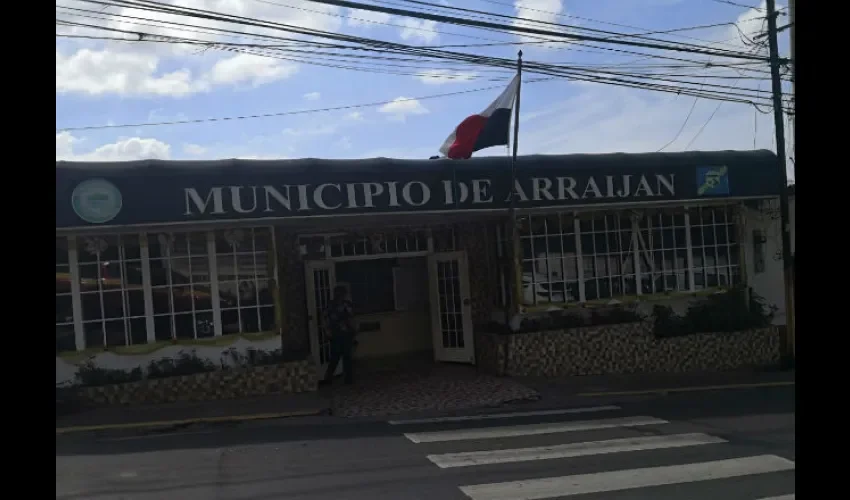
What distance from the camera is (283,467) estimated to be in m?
7.11

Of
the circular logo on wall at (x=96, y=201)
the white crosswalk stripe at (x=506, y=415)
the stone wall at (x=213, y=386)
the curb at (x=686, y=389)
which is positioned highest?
the circular logo on wall at (x=96, y=201)

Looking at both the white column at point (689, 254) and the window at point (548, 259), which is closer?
the window at point (548, 259)

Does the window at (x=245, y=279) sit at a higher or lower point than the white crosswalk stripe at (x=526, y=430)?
higher

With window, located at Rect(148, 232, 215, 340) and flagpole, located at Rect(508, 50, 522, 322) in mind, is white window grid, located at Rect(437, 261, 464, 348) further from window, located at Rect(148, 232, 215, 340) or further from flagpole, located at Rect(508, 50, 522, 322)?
window, located at Rect(148, 232, 215, 340)

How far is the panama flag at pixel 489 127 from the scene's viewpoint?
11.4 metres

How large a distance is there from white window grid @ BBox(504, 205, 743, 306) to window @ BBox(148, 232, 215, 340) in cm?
527

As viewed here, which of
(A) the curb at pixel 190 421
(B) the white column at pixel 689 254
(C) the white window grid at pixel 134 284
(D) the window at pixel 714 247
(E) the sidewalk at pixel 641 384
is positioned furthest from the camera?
(D) the window at pixel 714 247

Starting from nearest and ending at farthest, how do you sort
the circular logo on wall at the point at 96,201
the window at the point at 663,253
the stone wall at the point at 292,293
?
the circular logo on wall at the point at 96,201 → the stone wall at the point at 292,293 → the window at the point at 663,253

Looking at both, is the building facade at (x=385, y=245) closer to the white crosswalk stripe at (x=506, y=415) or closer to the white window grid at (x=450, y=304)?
the white window grid at (x=450, y=304)

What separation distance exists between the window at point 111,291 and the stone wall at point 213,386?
73cm

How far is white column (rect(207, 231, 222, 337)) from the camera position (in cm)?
1120

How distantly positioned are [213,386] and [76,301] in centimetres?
237

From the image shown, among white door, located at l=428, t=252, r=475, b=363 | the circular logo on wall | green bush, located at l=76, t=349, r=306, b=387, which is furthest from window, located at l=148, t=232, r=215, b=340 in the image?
white door, located at l=428, t=252, r=475, b=363

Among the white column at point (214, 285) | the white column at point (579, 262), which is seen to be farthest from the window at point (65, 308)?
the white column at point (579, 262)
